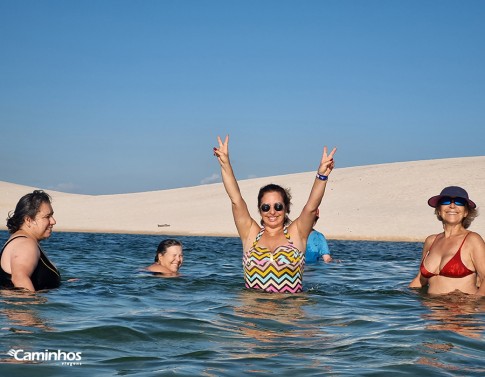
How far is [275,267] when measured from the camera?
7.95 metres

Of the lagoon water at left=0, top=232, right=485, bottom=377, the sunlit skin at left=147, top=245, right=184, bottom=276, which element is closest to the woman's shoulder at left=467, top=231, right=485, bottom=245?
the lagoon water at left=0, top=232, right=485, bottom=377

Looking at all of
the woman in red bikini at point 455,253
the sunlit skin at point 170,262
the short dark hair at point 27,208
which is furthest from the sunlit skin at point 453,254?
the short dark hair at point 27,208

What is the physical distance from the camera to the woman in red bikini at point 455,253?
310 inches

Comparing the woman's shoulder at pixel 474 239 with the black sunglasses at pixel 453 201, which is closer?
the woman's shoulder at pixel 474 239

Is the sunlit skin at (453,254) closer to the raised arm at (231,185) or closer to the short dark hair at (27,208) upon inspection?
the raised arm at (231,185)

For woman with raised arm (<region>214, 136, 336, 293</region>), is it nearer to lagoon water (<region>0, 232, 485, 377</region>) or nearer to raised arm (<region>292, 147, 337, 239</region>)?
raised arm (<region>292, 147, 337, 239</region>)

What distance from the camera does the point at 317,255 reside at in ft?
48.3

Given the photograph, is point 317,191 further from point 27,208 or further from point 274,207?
point 27,208

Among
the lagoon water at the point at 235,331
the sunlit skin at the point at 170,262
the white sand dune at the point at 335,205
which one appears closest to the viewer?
the lagoon water at the point at 235,331

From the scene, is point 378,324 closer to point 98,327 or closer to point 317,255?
point 98,327

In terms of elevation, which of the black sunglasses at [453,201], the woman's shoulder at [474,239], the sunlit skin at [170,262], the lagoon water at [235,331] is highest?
the black sunglasses at [453,201]

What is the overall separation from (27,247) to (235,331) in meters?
2.59

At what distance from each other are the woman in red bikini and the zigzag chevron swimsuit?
158 cm

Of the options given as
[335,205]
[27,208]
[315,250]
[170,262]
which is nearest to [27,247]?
[27,208]
